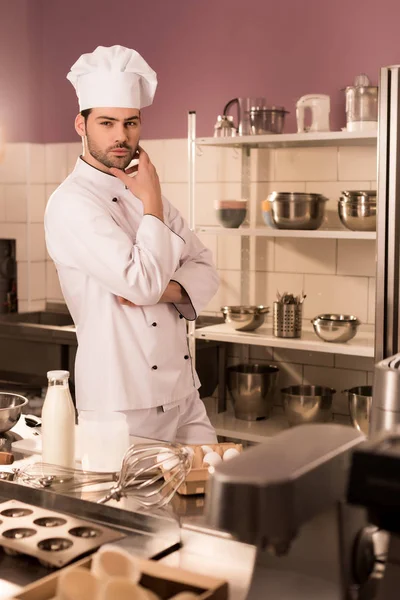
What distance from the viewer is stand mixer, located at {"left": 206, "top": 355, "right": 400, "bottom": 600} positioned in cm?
96

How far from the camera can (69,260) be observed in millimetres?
2502

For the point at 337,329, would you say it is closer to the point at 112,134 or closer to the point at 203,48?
the point at 112,134

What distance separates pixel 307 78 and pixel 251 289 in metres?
1.07

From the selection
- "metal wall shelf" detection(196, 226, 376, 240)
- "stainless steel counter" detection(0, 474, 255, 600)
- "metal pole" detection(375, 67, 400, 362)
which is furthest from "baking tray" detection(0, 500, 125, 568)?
"metal wall shelf" detection(196, 226, 376, 240)

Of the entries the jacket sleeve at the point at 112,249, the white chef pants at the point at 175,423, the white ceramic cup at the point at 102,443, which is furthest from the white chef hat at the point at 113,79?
the white ceramic cup at the point at 102,443

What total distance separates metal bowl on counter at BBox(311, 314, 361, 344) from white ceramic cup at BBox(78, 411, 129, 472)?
2.01 m

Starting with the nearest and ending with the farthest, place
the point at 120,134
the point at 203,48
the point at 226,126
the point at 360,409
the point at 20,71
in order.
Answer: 1. the point at 120,134
2. the point at 360,409
3. the point at 226,126
4. the point at 203,48
5. the point at 20,71

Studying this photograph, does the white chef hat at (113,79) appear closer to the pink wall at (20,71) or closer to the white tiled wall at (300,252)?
the white tiled wall at (300,252)

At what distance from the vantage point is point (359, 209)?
3.61 meters

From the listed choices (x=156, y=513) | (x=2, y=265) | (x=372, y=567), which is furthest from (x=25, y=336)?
(x=372, y=567)

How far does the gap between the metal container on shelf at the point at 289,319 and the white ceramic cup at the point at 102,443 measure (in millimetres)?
2102

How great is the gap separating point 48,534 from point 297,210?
2.51m

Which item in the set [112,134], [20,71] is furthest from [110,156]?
[20,71]

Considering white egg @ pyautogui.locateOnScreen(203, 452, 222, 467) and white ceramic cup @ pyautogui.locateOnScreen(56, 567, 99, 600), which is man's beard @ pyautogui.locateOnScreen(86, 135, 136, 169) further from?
white ceramic cup @ pyautogui.locateOnScreen(56, 567, 99, 600)
